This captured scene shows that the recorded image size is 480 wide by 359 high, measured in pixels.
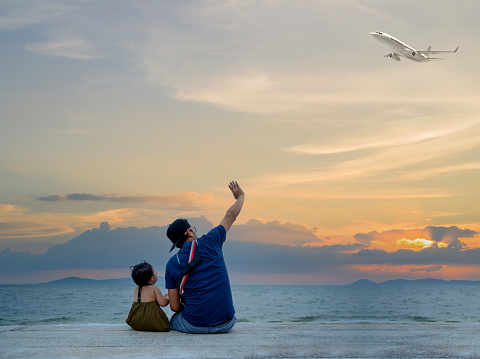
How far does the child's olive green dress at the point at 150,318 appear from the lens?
677cm

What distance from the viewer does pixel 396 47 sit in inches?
1261

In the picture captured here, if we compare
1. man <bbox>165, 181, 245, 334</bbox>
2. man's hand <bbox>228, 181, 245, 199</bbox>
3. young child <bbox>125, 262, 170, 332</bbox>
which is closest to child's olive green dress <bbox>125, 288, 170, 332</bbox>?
young child <bbox>125, 262, 170, 332</bbox>

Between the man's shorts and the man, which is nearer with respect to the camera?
the man

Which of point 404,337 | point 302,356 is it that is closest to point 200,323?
point 302,356

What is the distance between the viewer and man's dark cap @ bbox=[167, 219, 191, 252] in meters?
6.52

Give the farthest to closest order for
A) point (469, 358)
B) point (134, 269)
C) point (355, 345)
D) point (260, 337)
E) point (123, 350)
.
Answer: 1. point (134, 269)
2. point (260, 337)
3. point (355, 345)
4. point (123, 350)
5. point (469, 358)

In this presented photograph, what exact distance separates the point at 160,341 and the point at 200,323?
61cm

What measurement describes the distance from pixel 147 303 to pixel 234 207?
1.76 m

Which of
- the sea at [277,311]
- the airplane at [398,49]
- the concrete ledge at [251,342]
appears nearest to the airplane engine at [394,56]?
the airplane at [398,49]

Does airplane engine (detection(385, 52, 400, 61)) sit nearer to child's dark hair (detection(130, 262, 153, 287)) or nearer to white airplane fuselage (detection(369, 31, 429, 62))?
white airplane fuselage (detection(369, 31, 429, 62))

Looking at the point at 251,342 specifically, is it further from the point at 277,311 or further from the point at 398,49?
the point at 277,311

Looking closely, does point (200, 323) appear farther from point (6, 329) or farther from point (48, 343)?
point (6, 329)

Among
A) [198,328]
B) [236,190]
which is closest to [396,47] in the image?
[236,190]

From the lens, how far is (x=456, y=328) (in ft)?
24.4
